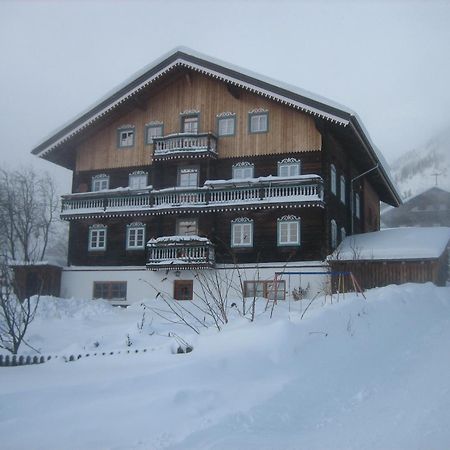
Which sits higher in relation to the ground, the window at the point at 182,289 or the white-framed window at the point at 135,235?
the white-framed window at the point at 135,235

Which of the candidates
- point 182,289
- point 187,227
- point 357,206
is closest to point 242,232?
point 187,227

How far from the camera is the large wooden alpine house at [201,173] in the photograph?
28.0 meters

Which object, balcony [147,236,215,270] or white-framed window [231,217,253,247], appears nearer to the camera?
balcony [147,236,215,270]

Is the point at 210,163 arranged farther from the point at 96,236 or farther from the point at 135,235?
the point at 96,236

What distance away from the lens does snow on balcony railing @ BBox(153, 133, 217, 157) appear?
2941cm

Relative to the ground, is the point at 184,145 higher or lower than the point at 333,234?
higher

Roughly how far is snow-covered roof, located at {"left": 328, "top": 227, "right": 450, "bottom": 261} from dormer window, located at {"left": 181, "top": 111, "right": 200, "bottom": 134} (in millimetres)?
10392

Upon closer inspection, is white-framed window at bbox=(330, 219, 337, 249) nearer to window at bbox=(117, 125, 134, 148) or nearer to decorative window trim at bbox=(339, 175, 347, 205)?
decorative window trim at bbox=(339, 175, 347, 205)

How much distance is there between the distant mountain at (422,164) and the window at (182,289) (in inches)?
5066

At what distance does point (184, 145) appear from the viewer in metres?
29.9

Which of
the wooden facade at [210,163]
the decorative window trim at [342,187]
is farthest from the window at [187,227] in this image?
the decorative window trim at [342,187]

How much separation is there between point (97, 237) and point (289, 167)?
11724 millimetres

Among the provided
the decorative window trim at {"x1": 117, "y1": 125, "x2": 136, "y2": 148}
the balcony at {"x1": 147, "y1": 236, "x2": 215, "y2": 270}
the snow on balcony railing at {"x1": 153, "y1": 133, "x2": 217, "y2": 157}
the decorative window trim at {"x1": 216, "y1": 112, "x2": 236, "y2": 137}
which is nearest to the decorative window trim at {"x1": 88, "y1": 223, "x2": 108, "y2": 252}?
the balcony at {"x1": 147, "y1": 236, "x2": 215, "y2": 270}

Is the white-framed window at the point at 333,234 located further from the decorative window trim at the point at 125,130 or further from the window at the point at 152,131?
the decorative window trim at the point at 125,130
